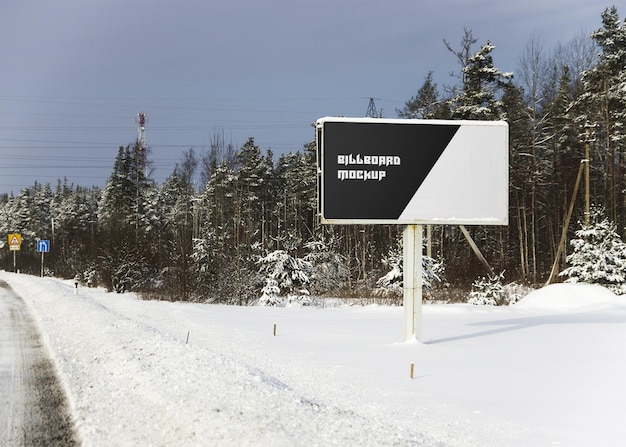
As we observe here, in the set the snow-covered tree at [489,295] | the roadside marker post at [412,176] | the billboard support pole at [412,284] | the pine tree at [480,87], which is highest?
the pine tree at [480,87]

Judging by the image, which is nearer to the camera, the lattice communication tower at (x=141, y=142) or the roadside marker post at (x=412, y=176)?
the roadside marker post at (x=412, y=176)

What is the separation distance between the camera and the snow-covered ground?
6.04 meters

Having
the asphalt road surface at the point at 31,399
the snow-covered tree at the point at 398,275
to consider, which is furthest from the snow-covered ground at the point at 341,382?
the snow-covered tree at the point at 398,275

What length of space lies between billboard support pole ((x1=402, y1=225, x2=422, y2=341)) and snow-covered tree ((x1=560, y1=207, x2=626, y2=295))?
1508cm

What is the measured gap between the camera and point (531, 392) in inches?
338

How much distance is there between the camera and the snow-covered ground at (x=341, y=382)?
6.04 metres

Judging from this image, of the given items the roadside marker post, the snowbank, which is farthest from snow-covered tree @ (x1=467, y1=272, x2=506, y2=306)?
the roadside marker post

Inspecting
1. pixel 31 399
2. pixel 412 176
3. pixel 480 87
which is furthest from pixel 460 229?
pixel 31 399

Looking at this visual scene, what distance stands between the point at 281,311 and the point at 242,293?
8042 millimetres

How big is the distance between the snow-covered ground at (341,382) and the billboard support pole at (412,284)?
1.57 feet

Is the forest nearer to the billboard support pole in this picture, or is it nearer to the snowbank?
the snowbank

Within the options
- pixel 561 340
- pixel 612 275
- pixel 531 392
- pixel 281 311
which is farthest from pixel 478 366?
pixel 612 275

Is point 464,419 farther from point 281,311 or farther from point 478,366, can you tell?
point 281,311

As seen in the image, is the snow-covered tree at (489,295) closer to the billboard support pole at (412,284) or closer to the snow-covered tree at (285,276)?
the snow-covered tree at (285,276)
